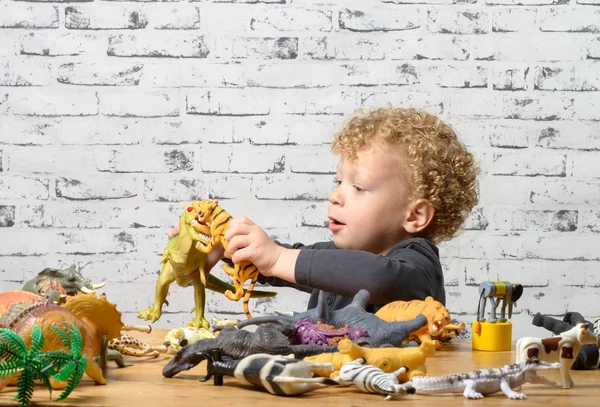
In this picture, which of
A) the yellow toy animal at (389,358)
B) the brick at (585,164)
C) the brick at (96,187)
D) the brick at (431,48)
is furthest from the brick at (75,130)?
the yellow toy animal at (389,358)

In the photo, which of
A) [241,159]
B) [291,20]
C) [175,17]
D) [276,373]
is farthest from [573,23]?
[276,373]

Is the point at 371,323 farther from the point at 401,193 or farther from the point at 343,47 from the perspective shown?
the point at 343,47

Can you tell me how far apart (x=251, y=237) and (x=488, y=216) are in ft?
5.03

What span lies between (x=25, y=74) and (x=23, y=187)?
35 centimetres

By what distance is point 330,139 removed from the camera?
8.54 feet

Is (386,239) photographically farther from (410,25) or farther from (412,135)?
(410,25)

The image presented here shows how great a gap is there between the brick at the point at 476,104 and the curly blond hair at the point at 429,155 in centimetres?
100

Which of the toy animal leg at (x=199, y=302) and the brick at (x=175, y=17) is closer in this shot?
the toy animal leg at (x=199, y=302)

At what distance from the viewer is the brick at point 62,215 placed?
2.63 meters

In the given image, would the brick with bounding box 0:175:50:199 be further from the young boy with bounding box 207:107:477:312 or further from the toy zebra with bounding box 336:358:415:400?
the toy zebra with bounding box 336:358:415:400

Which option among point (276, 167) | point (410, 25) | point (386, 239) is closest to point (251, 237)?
point (386, 239)

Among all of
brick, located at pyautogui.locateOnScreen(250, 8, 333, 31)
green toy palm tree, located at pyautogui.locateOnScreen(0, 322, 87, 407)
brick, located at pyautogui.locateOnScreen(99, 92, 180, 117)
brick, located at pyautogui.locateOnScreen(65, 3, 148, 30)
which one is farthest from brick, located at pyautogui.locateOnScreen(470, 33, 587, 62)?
green toy palm tree, located at pyautogui.locateOnScreen(0, 322, 87, 407)

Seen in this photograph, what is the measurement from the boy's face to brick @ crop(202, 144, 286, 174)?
1.09 meters

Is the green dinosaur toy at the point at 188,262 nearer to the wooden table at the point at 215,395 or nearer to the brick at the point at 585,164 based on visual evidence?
the wooden table at the point at 215,395
